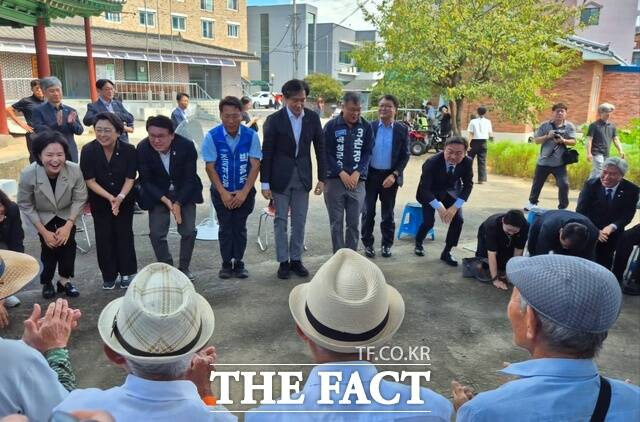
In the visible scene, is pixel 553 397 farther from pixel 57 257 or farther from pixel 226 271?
pixel 57 257

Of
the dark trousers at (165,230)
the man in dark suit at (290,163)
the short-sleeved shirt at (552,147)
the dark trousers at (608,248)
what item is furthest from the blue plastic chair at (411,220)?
the dark trousers at (165,230)

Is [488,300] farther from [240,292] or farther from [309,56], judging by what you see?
[309,56]

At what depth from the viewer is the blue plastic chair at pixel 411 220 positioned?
5.94 metres

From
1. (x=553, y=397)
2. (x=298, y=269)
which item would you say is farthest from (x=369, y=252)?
(x=553, y=397)

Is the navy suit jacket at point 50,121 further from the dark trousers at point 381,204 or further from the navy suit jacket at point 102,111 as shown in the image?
the dark trousers at point 381,204

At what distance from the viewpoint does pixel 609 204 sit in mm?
4660

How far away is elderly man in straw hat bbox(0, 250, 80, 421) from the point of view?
1431mm

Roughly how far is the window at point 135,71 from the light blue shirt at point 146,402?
29.3m

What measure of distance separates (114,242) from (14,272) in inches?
90.0

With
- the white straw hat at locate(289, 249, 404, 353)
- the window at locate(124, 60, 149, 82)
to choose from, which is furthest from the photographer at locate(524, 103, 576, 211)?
the window at locate(124, 60, 149, 82)

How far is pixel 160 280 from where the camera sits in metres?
1.35

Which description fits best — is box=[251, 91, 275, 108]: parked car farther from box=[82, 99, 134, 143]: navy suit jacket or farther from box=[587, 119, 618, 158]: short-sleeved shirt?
box=[587, 119, 618, 158]: short-sleeved shirt

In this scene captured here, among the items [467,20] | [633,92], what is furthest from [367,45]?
[633,92]

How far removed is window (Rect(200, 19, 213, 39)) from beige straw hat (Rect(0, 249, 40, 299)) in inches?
1440
